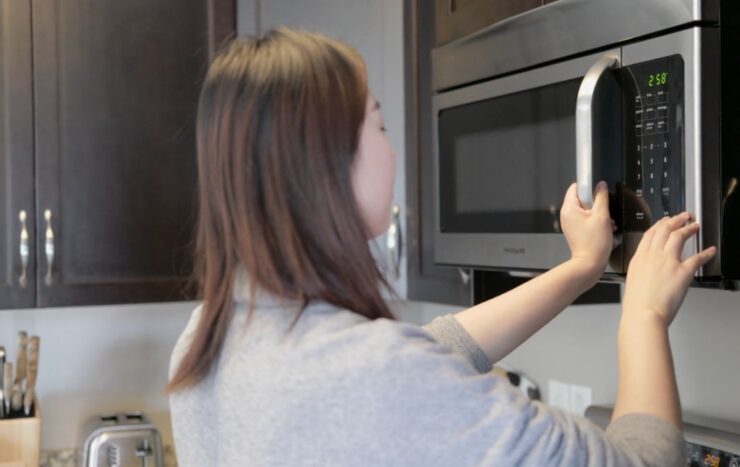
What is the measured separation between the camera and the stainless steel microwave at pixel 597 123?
1.08 meters

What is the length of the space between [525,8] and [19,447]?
1.36 m

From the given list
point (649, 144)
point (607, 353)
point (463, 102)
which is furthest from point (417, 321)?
point (649, 144)

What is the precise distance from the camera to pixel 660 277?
1016 millimetres

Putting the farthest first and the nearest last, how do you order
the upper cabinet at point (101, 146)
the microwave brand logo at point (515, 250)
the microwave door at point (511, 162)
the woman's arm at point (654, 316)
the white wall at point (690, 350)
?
the upper cabinet at point (101, 146), the white wall at point (690, 350), the microwave brand logo at point (515, 250), the microwave door at point (511, 162), the woman's arm at point (654, 316)

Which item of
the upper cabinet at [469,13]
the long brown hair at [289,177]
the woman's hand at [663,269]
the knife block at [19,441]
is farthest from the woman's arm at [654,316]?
the knife block at [19,441]

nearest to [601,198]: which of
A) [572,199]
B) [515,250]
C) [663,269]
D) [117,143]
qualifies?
[572,199]

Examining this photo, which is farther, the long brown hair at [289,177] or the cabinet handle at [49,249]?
the cabinet handle at [49,249]

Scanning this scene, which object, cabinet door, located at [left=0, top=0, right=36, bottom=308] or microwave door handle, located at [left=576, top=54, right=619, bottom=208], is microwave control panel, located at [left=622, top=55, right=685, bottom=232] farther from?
cabinet door, located at [left=0, top=0, right=36, bottom=308]

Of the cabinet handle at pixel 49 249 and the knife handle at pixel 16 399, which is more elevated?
the cabinet handle at pixel 49 249

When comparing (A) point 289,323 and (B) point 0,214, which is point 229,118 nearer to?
(A) point 289,323

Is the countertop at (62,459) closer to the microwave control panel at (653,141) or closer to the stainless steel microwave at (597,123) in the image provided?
the stainless steel microwave at (597,123)

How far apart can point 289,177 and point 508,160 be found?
2.20 feet

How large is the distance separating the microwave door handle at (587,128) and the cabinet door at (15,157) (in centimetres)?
130

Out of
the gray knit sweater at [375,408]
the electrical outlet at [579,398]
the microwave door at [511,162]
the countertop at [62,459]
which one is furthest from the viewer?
the countertop at [62,459]
